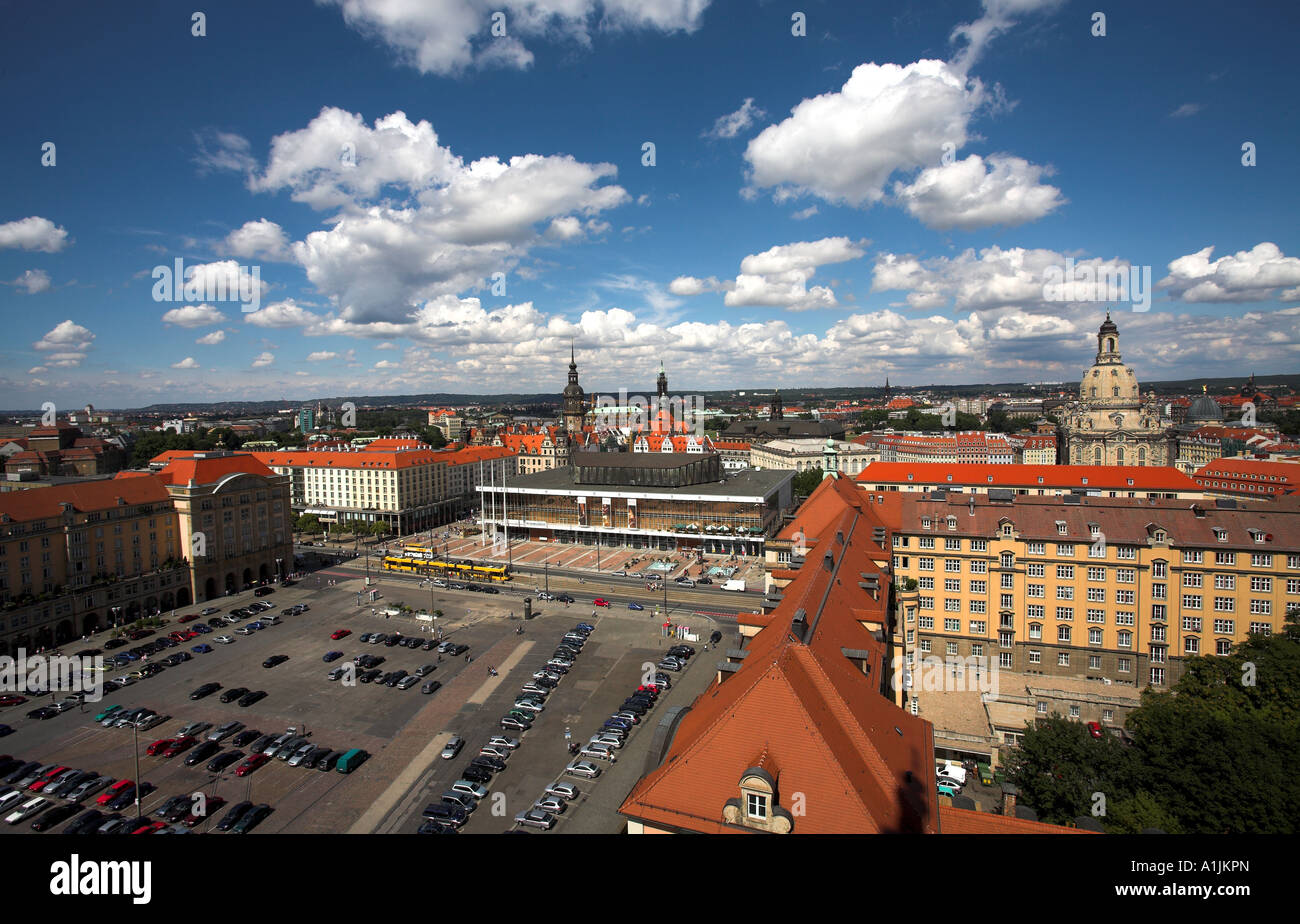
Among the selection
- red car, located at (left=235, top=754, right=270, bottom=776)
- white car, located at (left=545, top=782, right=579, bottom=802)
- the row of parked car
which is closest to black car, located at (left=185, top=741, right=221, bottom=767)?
red car, located at (left=235, top=754, right=270, bottom=776)

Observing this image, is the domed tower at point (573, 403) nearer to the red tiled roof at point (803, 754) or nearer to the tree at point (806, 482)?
the tree at point (806, 482)

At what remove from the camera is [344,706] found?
4094cm

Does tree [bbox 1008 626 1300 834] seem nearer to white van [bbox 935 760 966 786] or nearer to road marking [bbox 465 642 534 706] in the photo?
white van [bbox 935 760 966 786]

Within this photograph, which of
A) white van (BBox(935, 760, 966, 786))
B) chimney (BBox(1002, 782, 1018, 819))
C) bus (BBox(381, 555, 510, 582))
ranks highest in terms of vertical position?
chimney (BBox(1002, 782, 1018, 819))

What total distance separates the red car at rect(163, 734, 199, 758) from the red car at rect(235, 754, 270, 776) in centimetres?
443

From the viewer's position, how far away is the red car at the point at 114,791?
31.1m

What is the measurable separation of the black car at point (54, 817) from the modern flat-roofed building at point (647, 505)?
197 feet

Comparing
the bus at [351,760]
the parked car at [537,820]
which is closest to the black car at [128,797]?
the bus at [351,760]

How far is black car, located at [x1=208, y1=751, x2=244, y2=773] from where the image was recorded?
3356 centimetres

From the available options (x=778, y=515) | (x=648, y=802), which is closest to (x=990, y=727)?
(x=648, y=802)
